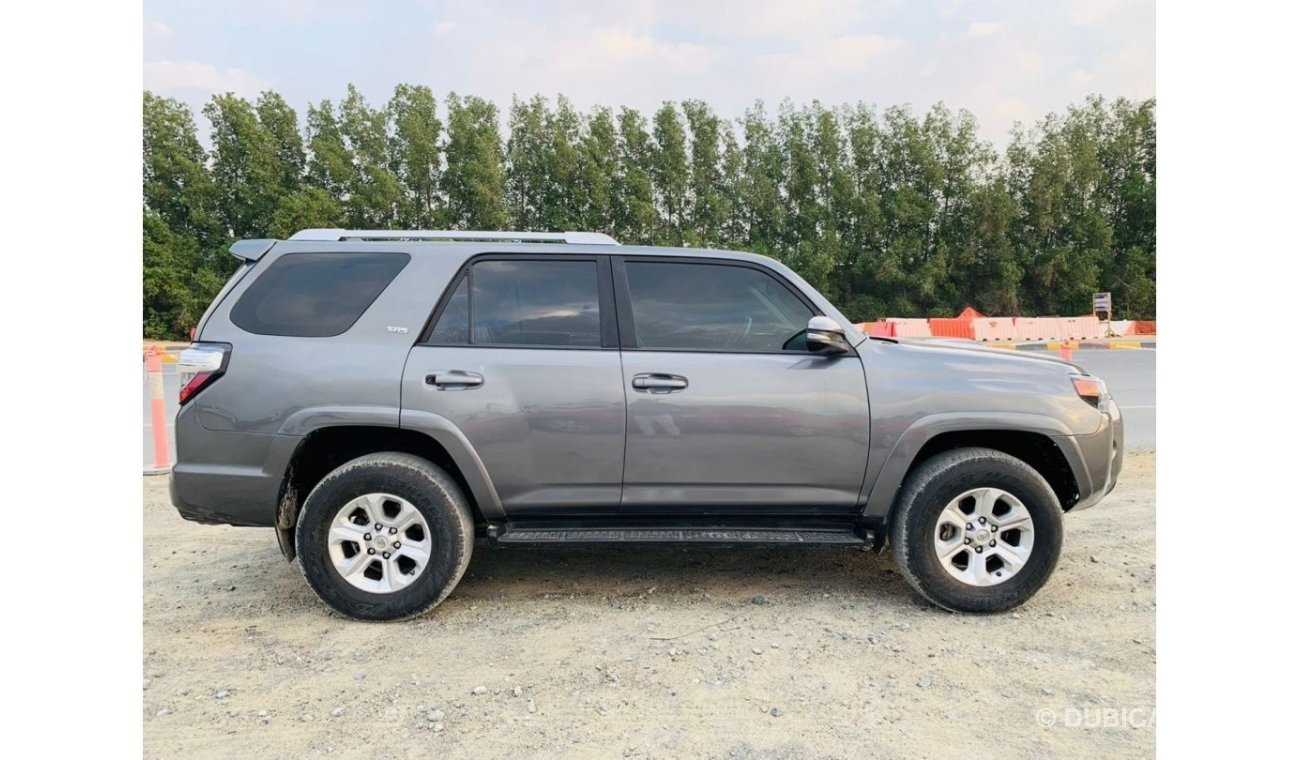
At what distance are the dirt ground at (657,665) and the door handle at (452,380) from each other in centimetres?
116

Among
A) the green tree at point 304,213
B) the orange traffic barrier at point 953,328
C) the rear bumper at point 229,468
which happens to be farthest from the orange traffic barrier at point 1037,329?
the green tree at point 304,213

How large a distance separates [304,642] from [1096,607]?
388 centimetres

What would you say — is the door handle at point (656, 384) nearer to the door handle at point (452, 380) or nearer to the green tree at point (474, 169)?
the door handle at point (452, 380)

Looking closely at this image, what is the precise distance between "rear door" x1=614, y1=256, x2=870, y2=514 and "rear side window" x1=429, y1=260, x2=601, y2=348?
21 cm

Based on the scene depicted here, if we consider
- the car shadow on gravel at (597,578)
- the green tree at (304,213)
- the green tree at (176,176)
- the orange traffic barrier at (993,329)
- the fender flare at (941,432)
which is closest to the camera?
the fender flare at (941,432)

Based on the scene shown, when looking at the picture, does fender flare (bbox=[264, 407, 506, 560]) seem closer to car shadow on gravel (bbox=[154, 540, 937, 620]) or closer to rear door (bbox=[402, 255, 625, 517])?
rear door (bbox=[402, 255, 625, 517])

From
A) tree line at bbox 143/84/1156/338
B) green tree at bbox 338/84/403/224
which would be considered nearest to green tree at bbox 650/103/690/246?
tree line at bbox 143/84/1156/338

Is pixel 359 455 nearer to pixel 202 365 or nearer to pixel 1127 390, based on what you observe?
pixel 202 365

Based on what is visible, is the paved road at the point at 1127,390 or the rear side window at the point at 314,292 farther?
the paved road at the point at 1127,390

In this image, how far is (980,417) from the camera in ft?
11.5

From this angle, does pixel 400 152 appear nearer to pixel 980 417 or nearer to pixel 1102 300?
pixel 1102 300

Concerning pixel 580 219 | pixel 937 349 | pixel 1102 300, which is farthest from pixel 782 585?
pixel 580 219

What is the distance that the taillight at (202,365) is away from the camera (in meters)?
3.38

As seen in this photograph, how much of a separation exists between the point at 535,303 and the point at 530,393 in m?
0.50
